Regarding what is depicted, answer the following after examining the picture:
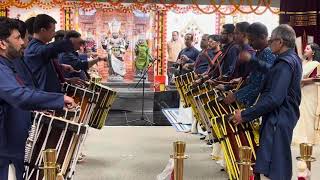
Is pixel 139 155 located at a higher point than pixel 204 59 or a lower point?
lower

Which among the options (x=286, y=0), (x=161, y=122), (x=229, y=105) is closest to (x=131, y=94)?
(x=161, y=122)

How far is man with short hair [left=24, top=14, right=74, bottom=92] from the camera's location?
4.60m

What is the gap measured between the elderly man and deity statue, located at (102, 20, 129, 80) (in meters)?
9.13

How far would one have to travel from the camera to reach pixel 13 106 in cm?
300

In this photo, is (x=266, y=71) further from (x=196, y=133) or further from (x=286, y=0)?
(x=196, y=133)

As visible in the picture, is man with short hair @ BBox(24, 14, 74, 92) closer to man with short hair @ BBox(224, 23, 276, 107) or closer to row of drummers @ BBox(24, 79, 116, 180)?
row of drummers @ BBox(24, 79, 116, 180)

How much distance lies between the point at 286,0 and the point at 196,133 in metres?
2.41

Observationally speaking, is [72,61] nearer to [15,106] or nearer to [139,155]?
[139,155]

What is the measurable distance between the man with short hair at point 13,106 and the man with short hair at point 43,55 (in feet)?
4.77

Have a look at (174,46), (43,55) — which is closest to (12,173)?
(43,55)

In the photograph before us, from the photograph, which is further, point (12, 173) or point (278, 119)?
point (278, 119)

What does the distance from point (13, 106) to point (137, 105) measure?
344 inches

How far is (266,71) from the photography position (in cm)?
400

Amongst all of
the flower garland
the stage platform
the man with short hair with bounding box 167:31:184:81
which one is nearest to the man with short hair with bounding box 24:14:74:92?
the stage platform
